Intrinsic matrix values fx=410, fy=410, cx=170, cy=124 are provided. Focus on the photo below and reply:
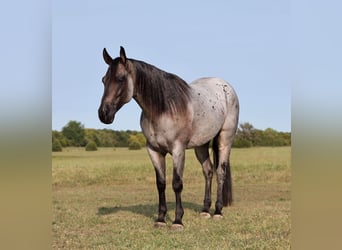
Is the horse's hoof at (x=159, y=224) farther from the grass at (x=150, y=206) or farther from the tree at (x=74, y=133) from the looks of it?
the tree at (x=74, y=133)

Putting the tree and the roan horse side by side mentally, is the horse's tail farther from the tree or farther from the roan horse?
the tree

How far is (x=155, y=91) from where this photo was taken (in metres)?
5.25

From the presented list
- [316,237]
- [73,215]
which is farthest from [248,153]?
[316,237]

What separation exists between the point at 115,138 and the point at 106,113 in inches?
259

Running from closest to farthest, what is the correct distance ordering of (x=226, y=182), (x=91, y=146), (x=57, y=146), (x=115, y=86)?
1. (x=115, y=86)
2. (x=226, y=182)
3. (x=57, y=146)
4. (x=91, y=146)

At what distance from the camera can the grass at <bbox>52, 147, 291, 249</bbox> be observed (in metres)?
4.92

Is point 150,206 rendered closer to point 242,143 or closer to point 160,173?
point 160,173

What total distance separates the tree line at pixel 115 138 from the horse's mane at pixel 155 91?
3.47 m

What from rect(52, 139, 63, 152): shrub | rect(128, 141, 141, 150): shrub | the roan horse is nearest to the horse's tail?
the roan horse

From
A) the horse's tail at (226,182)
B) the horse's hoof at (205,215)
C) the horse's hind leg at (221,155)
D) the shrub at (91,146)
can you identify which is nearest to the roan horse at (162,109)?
the horse's hind leg at (221,155)

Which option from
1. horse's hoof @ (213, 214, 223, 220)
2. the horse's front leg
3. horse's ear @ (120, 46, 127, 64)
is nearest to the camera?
horse's ear @ (120, 46, 127, 64)

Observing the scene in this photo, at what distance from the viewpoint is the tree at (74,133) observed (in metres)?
10.3

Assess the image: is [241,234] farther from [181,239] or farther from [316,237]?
[316,237]

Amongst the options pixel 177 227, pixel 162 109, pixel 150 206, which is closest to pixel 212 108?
pixel 162 109
